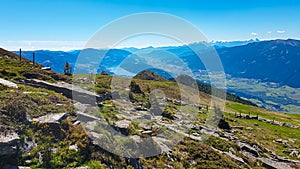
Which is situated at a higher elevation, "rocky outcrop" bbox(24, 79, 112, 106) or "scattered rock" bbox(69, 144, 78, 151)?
"rocky outcrop" bbox(24, 79, 112, 106)

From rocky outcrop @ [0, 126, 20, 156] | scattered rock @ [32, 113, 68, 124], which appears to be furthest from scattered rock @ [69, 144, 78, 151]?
rocky outcrop @ [0, 126, 20, 156]

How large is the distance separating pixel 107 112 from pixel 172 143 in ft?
34.5

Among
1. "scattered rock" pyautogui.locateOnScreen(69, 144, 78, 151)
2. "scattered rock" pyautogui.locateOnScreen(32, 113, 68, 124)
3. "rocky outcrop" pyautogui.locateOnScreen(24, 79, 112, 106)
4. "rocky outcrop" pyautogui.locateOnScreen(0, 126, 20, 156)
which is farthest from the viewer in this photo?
"rocky outcrop" pyautogui.locateOnScreen(24, 79, 112, 106)

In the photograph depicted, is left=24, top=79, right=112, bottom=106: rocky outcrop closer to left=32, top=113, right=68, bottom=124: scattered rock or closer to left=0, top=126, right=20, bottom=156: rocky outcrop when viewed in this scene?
left=32, top=113, right=68, bottom=124: scattered rock

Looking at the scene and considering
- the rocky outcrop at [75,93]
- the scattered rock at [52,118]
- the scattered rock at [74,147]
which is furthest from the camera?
the rocky outcrop at [75,93]

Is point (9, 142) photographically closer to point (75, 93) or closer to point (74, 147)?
point (74, 147)

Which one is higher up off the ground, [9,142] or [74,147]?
[9,142]

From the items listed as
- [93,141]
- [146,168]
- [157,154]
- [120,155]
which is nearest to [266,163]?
[157,154]

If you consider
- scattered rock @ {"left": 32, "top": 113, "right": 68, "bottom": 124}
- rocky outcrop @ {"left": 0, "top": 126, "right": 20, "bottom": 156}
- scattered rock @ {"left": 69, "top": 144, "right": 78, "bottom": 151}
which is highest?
scattered rock @ {"left": 32, "top": 113, "right": 68, "bottom": 124}

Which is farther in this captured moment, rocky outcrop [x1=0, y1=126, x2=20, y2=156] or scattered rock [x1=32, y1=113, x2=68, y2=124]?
scattered rock [x1=32, y1=113, x2=68, y2=124]

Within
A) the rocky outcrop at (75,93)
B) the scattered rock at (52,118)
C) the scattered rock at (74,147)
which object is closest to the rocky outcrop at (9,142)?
the scattered rock at (52,118)

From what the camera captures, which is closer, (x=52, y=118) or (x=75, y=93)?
(x=52, y=118)

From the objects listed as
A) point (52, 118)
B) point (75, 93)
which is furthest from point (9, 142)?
point (75, 93)

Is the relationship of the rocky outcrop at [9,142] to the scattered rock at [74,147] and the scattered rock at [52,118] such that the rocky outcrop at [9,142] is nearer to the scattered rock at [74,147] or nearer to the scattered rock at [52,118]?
the scattered rock at [52,118]
